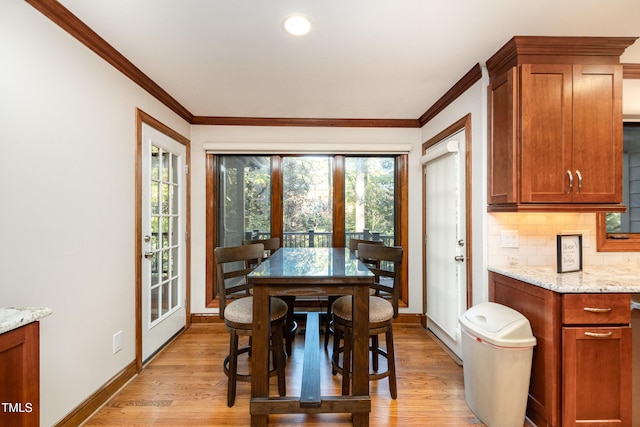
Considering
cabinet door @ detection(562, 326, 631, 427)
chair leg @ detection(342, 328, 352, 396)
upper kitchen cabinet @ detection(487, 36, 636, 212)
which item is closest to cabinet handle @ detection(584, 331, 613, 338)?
cabinet door @ detection(562, 326, 631, 427)

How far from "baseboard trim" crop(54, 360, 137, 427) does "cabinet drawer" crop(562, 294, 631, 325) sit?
112 inches

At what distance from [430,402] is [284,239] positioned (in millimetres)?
2184

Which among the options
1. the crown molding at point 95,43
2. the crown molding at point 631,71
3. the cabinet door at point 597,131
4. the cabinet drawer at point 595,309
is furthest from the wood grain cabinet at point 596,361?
the crown molding at point 95,43

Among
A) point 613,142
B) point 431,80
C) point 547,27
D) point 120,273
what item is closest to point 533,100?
point 547,27

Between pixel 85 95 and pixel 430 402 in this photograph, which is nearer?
pixel 85 95

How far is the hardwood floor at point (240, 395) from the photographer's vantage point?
5.99ft

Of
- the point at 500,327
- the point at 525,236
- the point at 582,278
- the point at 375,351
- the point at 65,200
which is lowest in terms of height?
the point at 375,351

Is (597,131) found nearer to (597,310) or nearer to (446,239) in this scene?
(597,310)

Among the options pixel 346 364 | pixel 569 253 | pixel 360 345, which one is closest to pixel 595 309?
pixel 569 253

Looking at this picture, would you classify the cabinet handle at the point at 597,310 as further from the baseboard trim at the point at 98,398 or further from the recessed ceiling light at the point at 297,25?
the baseboard trim at the point at 98,398

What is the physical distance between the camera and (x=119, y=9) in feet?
5.21

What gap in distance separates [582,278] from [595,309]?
0.26 meters

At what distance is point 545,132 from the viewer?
6.18ft

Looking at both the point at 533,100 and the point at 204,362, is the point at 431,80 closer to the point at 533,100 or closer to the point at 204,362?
the point at 533,100
